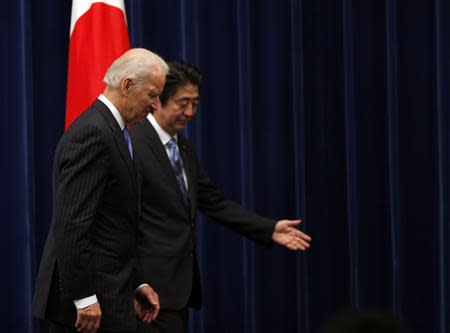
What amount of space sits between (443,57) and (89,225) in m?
2.53

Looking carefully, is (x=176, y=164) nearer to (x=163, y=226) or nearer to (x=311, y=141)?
(x=163, y=226)

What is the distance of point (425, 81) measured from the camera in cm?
402

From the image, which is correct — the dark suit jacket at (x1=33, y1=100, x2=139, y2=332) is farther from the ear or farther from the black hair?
the black hair

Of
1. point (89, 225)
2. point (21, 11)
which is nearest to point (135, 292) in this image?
point (89, 225)

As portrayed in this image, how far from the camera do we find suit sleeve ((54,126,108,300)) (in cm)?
194

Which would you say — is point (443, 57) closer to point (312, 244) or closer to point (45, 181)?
point (312, 244)

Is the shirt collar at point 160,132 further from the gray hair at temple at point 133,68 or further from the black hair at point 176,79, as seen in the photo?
the gray hair at temple at point 133,68

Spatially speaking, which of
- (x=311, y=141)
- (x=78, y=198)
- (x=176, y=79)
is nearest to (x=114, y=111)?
(x=78, y=198)

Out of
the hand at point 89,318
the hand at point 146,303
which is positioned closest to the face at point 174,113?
the hand at point 146,303

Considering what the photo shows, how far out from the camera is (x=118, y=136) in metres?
2.03

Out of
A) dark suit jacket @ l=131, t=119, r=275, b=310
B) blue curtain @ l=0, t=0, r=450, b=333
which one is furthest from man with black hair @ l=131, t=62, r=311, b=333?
blue curtain @ l=0, t=0, r=450, b=333

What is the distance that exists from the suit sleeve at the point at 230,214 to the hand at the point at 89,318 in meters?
0.90

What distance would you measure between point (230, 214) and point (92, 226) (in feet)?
2.97

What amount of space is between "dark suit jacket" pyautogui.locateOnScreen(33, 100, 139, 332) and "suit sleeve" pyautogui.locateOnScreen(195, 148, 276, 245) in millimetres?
726
